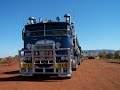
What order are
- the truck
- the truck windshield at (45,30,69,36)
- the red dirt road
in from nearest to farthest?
the red dirt road < the truck < the truck windshield at (45,30,69,36)

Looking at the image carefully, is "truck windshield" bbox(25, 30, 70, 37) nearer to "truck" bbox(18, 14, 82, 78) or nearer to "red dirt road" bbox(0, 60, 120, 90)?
"truck" bbox(18, 14, 82, 78)

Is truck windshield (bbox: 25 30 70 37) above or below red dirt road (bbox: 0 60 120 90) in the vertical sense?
above

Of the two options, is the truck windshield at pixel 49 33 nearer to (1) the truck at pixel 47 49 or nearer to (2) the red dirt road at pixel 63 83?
(1) the truck at pixel 47 49

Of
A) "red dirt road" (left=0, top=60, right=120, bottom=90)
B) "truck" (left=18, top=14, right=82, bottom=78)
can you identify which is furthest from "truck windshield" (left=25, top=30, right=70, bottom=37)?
"red dirt road" (left=0, top=60, right=120, bottom=90)

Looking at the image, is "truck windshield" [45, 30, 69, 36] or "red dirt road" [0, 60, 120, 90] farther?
"truck windshield" [45, 30, 69, 36]

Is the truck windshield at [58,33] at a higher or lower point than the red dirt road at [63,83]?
higher

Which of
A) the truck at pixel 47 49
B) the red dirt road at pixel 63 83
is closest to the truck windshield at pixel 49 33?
the truck at pixel 47 49

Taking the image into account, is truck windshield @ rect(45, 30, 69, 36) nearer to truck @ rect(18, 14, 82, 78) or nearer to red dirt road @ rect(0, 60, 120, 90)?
truck @ rect(18, 14, 82, 78)

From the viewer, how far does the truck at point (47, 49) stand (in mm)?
16812

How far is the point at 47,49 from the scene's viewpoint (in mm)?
17031

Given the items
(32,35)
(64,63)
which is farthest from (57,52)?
(32,35)

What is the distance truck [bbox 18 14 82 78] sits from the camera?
1681 centimetres

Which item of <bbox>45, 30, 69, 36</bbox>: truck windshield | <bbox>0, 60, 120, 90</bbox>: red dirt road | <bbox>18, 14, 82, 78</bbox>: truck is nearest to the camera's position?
<bbox>0, 60, 120, 90</bbox>: red dirt road

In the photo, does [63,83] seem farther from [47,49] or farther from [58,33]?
[58,33]
